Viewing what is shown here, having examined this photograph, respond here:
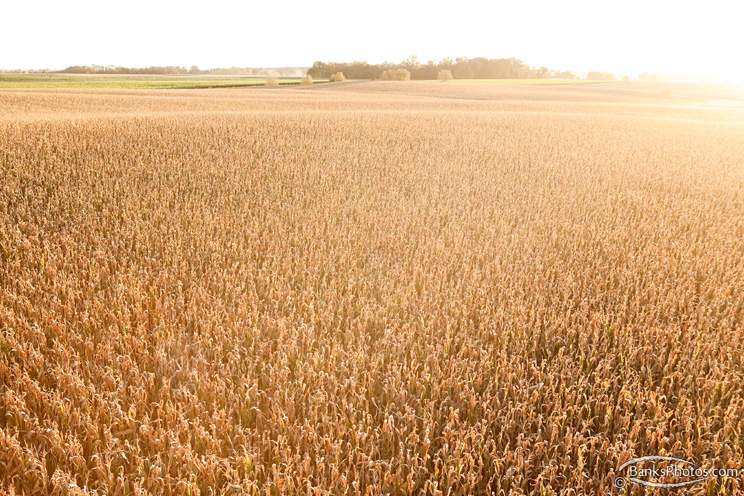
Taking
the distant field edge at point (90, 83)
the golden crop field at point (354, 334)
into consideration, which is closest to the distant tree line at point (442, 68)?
the distant field edge at point (90, 83)

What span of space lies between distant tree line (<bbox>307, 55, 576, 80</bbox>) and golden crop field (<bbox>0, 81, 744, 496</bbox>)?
225ft

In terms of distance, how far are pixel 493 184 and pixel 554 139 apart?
6.29 metres

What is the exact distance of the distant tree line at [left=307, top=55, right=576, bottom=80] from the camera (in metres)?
70.8

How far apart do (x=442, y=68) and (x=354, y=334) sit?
248 feet

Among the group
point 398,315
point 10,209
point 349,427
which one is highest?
point 10,209

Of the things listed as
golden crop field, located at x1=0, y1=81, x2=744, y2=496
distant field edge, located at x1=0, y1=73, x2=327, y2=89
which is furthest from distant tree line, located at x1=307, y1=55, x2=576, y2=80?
golden crop field, located at x1=0, y1=81, x2=744, y2=496

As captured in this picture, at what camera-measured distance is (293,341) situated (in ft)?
9.36

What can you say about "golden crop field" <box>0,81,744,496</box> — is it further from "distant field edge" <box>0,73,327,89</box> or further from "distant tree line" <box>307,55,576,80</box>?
"distant tree line" <box>307,55,576,80</box>

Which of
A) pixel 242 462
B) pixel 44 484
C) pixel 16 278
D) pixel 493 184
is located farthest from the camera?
pixel 493 184

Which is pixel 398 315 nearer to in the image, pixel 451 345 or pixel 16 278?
pixel 451 345

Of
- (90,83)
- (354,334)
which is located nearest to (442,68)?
(90,83)

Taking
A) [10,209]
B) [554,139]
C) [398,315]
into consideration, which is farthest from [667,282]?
[554,139]

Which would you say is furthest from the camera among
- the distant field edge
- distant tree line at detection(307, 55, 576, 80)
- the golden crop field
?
distant tree line at detection(307, 55, 576, 80)

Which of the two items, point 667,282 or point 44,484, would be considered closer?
point 44,484
